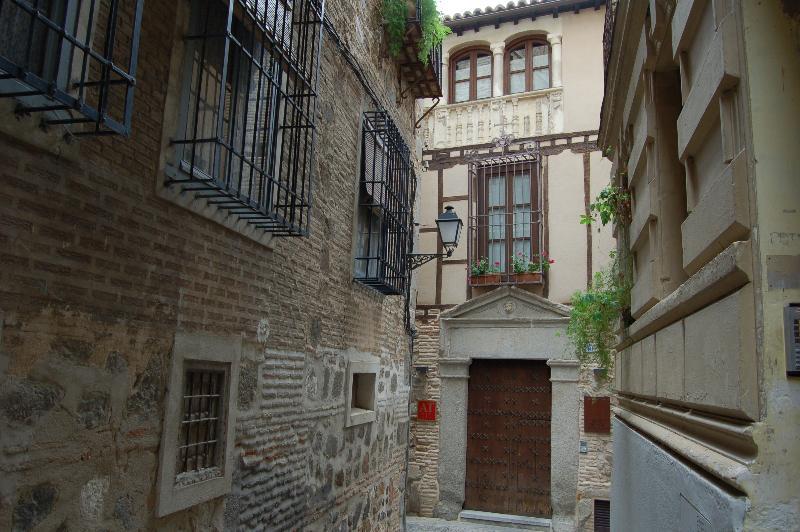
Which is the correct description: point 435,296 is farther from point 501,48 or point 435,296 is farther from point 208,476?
point 208,476

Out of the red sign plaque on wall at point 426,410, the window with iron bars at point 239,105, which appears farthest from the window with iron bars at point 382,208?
the red sign plaque on wall at point 426,410

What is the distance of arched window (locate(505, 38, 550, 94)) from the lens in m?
12.4

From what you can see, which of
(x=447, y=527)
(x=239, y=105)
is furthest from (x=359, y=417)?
(x=447, y=527)

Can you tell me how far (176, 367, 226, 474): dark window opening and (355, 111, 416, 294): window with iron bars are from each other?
117 inches

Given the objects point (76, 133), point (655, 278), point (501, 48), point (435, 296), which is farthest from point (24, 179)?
point (501, 48)

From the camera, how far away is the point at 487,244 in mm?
12055

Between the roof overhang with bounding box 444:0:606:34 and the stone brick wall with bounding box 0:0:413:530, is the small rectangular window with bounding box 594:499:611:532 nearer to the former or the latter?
the stone brick wall with bounding box 0:0:413:530

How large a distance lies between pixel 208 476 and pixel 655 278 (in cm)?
310

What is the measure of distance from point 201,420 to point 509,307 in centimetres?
802

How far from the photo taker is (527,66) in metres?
12.5

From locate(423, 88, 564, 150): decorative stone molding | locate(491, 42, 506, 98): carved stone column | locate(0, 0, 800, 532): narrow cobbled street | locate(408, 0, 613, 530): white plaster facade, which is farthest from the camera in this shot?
locate(491, 42, 506, 98): carved stone column

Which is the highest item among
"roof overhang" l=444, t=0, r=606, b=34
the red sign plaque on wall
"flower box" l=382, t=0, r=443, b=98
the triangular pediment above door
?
"roof overhang" l=444, t=0, r=606, b=34

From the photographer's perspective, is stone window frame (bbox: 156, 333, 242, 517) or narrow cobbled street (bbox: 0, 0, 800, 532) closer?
narrow cobbled street (bbox: 0, 0, 800, 532)

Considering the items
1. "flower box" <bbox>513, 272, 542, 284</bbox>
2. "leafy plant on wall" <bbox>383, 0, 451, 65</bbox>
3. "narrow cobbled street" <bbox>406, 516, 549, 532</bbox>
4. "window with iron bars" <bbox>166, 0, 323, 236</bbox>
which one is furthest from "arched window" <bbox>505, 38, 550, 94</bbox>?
"narrow cobbled street" <bbox>406, 516, 549, 532</bbox>
